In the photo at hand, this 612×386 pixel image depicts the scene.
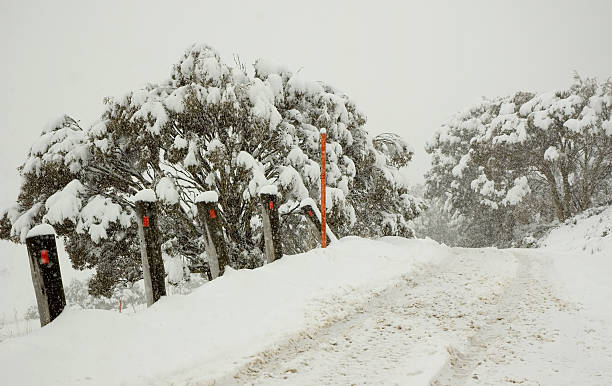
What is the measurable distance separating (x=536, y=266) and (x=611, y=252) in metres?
3.01

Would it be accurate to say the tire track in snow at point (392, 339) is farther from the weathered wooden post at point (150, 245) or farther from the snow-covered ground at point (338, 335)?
the weathered wooden post at point (150, 245)

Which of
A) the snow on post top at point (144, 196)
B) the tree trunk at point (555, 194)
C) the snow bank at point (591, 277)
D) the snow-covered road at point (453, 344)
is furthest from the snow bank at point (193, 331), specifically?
the tree trunk at point (555, 194)

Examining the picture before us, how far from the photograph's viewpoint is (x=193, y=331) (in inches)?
156

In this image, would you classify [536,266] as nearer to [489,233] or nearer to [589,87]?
[589,87]

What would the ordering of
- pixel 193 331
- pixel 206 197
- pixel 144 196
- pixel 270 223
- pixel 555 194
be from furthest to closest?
pixel 555 194
pixel 270 223
pixel 206 197
pixel 144 196
pixel 193 331

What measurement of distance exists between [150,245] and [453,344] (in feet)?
12.0

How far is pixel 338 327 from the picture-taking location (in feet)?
14.0

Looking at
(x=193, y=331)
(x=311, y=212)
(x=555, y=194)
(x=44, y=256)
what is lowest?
(x=555, y=194)

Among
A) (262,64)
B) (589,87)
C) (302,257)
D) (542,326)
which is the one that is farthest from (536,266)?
(589,87)

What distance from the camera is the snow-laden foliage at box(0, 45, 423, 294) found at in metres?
9.79

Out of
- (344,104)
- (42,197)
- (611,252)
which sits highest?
(344,104)

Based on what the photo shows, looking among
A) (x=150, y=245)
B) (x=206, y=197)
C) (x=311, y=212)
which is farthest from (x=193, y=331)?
(x=311, y=212)

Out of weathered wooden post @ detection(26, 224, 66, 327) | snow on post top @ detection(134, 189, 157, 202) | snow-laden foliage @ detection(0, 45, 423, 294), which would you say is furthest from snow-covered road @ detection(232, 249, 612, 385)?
snow-laden foliage @ detection(0, 45, 423, 294)

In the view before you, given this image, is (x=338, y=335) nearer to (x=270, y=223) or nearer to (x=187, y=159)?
(x=270, y=223)
